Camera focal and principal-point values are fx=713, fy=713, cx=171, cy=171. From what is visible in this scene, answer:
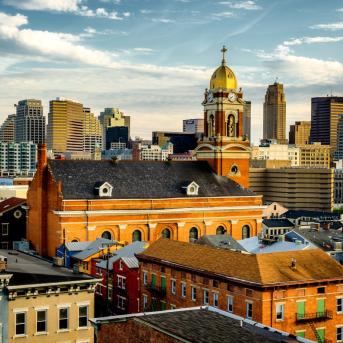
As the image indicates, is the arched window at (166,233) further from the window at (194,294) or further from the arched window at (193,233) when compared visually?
the window at (194,294)

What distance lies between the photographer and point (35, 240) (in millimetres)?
92312

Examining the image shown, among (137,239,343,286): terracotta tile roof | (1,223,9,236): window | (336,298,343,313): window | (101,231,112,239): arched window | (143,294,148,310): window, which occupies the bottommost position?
(143,294,148,310): window

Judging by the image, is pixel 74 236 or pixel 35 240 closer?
pixel 74 236

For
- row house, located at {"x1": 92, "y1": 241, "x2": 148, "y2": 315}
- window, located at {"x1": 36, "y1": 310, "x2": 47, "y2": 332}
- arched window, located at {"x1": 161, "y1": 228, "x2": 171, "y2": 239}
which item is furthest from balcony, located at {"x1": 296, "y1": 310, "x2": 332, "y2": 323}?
arched window, located at {"x1": 161, "y1": 228, "x2": 171, "y2": 239}

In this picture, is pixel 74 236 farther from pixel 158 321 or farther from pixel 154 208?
pixel 158 321

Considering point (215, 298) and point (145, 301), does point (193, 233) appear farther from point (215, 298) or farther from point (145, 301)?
point (215, 298)

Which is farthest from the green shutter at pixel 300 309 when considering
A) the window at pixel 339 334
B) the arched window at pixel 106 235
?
the arched window at pixel 106 235

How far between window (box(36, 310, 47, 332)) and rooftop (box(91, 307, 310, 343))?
7.13 metres

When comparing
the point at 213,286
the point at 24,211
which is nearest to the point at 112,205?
the point at 24,211

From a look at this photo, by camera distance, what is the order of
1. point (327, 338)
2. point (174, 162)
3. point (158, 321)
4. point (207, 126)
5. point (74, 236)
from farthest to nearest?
1. point (207, 126)
2. point (174, 162)
3. point (74, 236)
4. point (327, 338)
5. point (158, 321)

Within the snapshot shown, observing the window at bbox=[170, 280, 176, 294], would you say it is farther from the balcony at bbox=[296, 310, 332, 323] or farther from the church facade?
the church facade

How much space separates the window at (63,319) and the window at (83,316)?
93 cm

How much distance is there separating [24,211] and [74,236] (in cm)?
1973

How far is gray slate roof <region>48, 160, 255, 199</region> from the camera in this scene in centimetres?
8862
